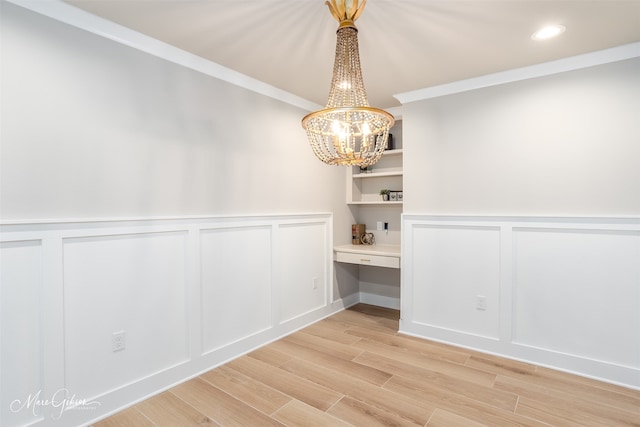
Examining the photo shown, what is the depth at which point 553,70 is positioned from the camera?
260cm

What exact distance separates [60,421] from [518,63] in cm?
385

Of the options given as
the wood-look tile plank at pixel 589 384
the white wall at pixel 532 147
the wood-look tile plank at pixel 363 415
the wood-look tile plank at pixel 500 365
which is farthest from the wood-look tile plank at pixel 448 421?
the white wall at pixel 532 147

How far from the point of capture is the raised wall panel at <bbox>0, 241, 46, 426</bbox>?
1.65 metres

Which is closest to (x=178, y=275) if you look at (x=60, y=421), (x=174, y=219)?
(x=174, y=219)

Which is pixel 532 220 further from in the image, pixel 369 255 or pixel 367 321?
pixel 367 321

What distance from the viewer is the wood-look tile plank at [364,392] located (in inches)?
79.5

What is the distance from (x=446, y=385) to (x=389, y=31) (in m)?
2.43

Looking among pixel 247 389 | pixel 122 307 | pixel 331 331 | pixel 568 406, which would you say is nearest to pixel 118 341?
pixel 122 307

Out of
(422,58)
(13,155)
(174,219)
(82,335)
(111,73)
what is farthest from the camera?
(422,58)

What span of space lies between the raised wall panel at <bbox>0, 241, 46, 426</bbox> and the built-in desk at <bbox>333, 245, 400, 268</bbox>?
2.67 metres

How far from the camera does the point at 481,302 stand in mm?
2904

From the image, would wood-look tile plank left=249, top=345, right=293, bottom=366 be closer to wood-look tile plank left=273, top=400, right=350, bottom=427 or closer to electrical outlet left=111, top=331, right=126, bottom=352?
wood-look tile plank left=273, top=400, right=350, bottom=427

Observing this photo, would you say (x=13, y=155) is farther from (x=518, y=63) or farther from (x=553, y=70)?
(x=553, y=70)

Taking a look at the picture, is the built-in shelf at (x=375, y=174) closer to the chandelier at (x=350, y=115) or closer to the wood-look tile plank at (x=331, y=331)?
the wood-look tile plank at (x=331, y=331)
